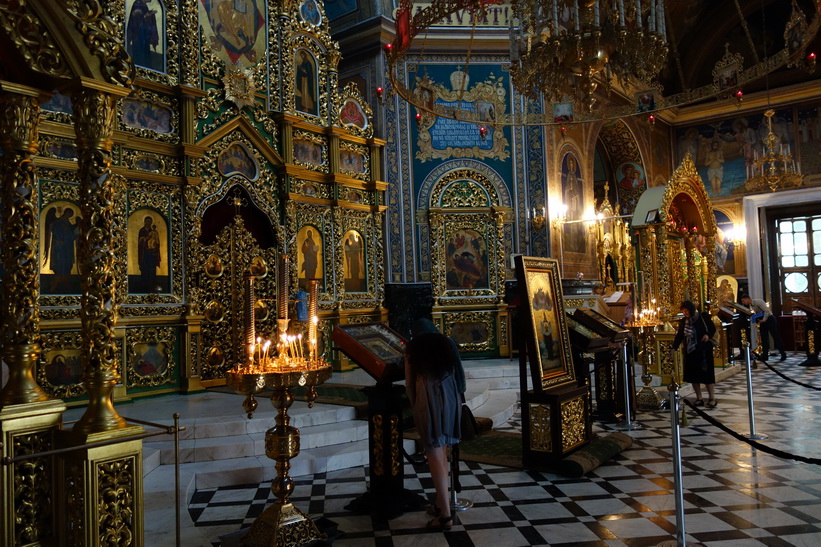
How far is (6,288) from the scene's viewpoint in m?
3.98

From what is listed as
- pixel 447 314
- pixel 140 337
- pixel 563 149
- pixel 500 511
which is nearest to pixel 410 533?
pixel 500 511

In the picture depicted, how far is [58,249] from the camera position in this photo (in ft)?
27.3

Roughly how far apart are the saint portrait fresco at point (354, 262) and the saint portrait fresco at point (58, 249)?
5199 mm

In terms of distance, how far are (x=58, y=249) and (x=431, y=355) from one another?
242 inches

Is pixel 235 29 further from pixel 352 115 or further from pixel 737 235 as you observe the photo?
pixel 737 235

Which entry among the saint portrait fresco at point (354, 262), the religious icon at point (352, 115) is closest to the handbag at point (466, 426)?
the saint portrait fresco at point (354, 262)

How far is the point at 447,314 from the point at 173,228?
239 inches

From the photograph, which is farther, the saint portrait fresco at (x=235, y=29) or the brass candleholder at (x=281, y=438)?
the saint portrait fresco at (x=235, y=29)

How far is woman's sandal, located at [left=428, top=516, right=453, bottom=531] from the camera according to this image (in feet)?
15.4

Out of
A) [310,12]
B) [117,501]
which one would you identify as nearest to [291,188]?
[310,12]

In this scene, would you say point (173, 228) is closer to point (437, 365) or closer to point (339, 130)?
point (339, 130)

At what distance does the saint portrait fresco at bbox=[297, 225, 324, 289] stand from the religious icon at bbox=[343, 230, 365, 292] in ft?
2.14

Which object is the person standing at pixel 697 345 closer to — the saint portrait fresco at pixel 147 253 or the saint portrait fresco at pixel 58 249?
the saint portrait fresco at pixel 147 253

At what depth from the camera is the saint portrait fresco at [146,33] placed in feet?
30.8
